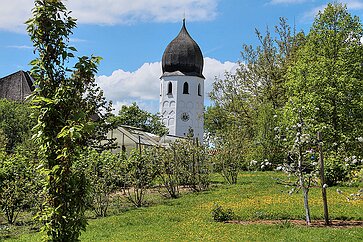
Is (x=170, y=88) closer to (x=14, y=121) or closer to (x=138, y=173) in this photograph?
(x=14, y=121)

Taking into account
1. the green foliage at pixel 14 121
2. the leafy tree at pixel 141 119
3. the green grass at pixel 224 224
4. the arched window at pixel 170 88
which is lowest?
the green grass at pixel 224 224

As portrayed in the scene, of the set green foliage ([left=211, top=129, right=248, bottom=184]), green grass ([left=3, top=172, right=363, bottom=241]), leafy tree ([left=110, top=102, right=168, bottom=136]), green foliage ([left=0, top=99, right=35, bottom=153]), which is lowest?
green grass ([left=3, top=172, right=363, bottom=241])

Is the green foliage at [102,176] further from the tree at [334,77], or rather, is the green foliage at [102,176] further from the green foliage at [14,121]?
the green foliage at [14,121]

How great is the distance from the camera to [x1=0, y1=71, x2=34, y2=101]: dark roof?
147ft

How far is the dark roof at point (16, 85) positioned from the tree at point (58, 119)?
40664 mm

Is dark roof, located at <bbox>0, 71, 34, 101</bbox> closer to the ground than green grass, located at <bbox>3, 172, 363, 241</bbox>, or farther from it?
farther from it

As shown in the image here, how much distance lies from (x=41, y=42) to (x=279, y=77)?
32.0 m

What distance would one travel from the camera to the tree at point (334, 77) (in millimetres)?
25436

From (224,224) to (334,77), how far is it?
16530mm

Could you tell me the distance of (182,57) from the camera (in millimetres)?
64125

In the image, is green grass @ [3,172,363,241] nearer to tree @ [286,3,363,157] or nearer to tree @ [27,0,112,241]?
tree @ [27,0,112,241]

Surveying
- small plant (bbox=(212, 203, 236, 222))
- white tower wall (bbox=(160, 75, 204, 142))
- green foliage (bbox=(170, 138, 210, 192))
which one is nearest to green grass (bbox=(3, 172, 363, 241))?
small plant (bbox=(212, 203, 236, 222))

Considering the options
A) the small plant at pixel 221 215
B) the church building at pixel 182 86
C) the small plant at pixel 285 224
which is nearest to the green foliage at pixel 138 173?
the small plant at pixel 221 215

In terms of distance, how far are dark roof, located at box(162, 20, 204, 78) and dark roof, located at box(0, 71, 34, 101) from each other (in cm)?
2343
